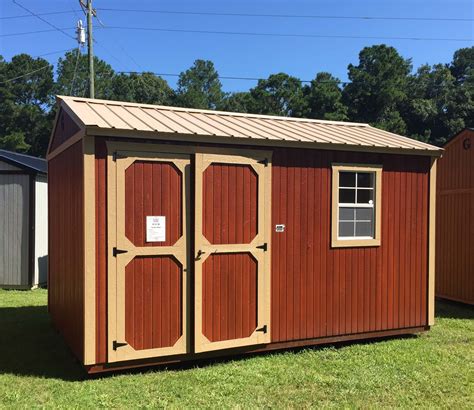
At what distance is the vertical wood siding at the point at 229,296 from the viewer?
548cm

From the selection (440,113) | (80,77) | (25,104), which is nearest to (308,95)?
(440,113)

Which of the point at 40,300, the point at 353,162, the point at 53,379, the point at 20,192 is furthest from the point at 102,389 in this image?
the point at 20,192

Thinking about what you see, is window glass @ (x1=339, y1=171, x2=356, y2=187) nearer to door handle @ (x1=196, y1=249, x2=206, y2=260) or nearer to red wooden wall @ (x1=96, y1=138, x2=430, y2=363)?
red wooden wall @ (x1=96, y1=138, x2=430, y2=363)

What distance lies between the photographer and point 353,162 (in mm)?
6336

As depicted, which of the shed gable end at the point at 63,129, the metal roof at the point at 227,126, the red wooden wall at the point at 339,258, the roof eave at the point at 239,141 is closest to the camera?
the roof eave at the point at 239,141

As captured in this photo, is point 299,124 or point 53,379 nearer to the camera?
point 53,379

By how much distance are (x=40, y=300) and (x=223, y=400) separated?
19.7 feet

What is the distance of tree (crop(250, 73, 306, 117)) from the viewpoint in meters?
42.5

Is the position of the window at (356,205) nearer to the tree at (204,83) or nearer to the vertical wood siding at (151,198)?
the vertical wood siding at (151,198)

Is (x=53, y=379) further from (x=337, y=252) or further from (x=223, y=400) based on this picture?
(x=337, y=252)

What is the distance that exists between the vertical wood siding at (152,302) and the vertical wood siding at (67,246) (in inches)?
19.6

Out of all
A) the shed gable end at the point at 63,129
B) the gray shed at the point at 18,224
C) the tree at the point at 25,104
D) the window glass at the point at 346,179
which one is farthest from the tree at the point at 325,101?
the shed gable end at the point at 63,129

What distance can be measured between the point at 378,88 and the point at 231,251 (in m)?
39.0

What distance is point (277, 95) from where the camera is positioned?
43.2m
